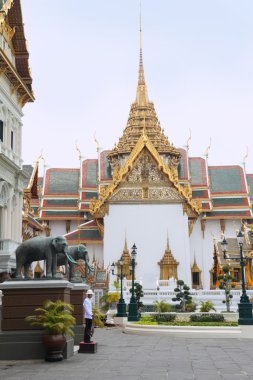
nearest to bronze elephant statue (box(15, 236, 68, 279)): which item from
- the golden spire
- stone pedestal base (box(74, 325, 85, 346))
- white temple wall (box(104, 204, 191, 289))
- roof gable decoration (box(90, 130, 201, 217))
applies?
stone pedestal base (box(74, 325, 85, 346))

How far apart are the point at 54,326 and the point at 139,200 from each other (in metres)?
29.4

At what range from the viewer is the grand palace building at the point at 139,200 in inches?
1121

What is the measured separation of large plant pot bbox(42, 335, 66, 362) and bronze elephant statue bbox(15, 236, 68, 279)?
53.9 inches

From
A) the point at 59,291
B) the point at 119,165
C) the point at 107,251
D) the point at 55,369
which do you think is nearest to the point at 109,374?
the point at 55,369

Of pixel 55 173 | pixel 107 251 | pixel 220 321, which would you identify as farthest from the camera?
pixel 55 173

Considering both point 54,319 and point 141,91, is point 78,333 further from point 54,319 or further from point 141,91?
point 141,91

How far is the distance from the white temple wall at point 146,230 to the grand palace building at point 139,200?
0.07 metres

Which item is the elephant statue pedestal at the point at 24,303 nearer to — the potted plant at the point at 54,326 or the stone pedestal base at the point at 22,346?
the stone pedestal base at the point at 22,346

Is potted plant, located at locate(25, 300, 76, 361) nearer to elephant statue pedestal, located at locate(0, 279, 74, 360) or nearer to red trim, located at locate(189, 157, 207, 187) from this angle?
elephant statue pedestal, located at locate(0, 279, 74, 360)

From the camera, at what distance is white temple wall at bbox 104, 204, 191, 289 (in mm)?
39812

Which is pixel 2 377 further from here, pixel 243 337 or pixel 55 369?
pixel 243 337

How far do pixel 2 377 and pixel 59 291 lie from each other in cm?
266

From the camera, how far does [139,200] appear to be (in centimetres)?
4025

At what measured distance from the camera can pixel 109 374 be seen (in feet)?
31.8
